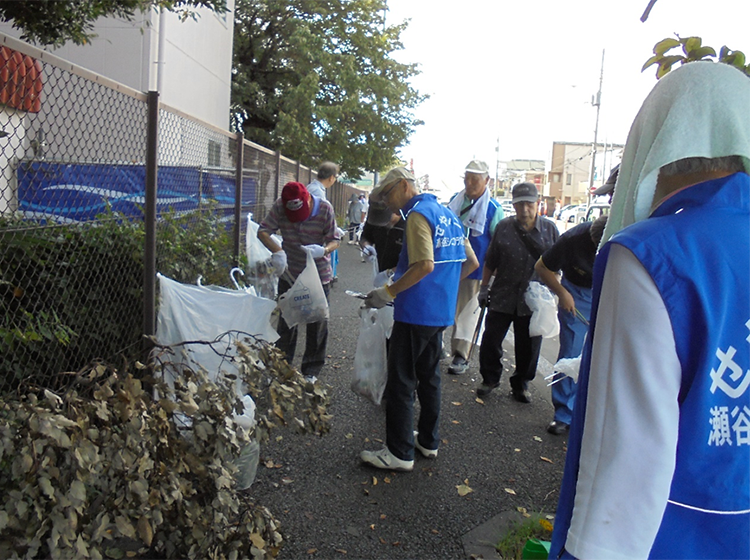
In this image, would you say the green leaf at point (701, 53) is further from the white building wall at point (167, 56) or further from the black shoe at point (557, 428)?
the white building wall at point (167, 56)

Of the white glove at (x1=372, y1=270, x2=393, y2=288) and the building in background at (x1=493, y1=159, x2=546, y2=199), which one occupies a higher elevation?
the building in background at (x1=493, y1=159, x2=546, y2=199)

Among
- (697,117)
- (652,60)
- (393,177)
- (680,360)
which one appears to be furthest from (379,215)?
(680,360)

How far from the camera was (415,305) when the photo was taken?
3805 mm

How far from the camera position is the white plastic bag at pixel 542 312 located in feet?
17.0

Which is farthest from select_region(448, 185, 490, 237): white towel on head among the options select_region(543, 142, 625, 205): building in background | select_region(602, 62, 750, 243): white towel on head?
select_region(543, 142, 625, 205): building in background

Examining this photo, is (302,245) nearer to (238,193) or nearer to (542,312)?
(238,193)

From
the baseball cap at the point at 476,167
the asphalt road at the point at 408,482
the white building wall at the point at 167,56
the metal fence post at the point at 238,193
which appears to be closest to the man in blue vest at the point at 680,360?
the asphalt road at the point at 408,482

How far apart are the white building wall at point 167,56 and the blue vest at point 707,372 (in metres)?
9.91

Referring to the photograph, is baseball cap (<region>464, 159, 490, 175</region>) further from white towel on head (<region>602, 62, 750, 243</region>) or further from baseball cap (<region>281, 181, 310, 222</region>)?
white towel on head (<region>602, 62, 750, 243</region>)

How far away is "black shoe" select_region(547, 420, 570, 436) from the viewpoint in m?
4.71

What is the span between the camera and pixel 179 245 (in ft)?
14.6

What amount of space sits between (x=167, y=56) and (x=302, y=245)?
8.91 m

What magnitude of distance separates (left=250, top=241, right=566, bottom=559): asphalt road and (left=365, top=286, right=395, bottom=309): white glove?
745 millimetres

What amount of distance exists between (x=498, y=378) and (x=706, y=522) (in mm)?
4251
